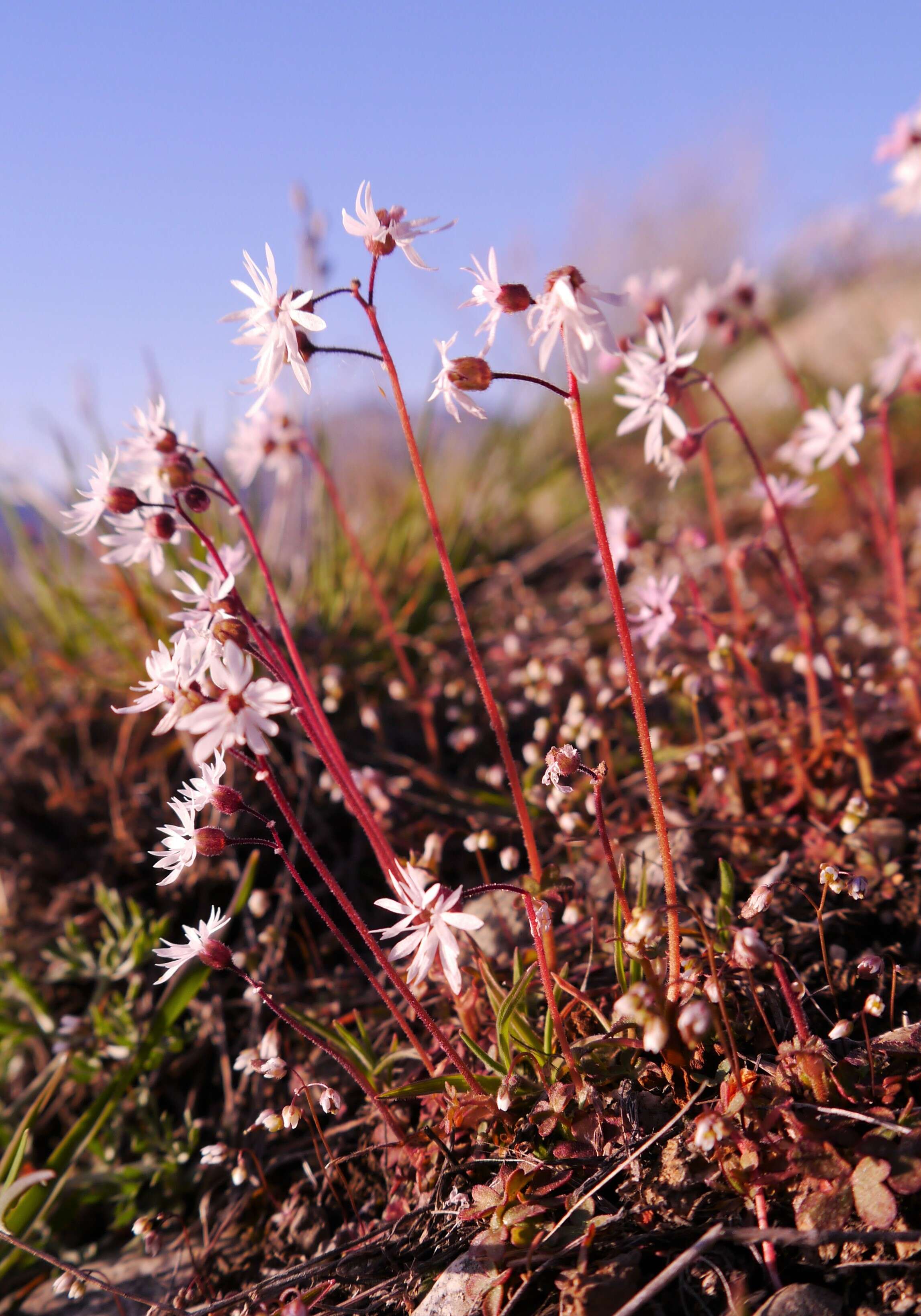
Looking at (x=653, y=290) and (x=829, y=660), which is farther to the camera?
(x=653, y=290)

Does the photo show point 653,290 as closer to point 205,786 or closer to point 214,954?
point 205,786

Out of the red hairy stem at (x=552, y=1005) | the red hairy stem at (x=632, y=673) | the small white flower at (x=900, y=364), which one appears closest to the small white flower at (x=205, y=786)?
the red hairy stem at (x=552, y=1005)

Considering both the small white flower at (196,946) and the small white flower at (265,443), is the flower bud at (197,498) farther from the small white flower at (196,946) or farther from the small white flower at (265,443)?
the small white flower at (265,443)

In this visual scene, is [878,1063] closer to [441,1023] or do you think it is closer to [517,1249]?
[517,1249]

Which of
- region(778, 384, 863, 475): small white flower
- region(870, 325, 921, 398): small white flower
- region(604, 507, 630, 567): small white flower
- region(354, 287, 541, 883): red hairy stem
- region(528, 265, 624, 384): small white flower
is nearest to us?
region(528, 265, 624, 384): small white flower

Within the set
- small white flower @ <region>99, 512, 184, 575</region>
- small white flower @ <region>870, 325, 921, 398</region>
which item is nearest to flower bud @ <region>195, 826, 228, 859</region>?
small white flower @ <region>99, 512, 184, 575</region>

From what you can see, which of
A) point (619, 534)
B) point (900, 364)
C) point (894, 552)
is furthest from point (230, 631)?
point (900, 364)

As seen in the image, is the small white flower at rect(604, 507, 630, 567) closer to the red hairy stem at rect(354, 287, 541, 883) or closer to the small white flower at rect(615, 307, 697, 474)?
the small white flower at rect(615, 307, 697, 474)
